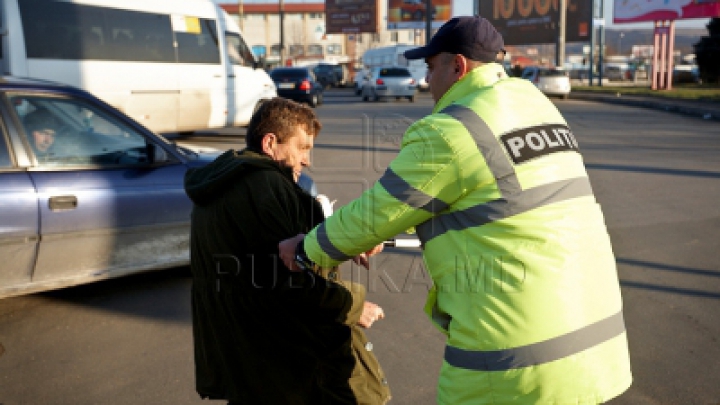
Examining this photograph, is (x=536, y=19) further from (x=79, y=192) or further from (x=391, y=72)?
(x=79, y=192)

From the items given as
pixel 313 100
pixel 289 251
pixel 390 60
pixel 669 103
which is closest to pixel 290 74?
pixel 313 100

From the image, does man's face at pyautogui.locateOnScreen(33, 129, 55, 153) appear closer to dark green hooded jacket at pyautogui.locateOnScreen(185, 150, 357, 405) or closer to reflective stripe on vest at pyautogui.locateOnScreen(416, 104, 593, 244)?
dark green hooded jacket at pyautogui.locateOnScreen(185, 150, 357, 405)

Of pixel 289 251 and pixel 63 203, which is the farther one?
pixel 63 203

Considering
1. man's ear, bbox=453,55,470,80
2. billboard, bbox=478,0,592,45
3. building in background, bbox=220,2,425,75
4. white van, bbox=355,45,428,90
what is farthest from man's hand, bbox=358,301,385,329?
building in background, bbox=220,2,425,75

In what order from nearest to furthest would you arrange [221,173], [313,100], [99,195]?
[221,173]
[99,195]
[313,100]

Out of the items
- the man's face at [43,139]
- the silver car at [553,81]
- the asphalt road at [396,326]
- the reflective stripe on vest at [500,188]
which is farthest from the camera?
the silver car at [553,81]

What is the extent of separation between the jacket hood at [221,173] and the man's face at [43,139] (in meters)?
3.10

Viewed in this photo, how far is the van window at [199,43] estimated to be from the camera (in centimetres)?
1581

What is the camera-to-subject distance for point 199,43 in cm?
1622

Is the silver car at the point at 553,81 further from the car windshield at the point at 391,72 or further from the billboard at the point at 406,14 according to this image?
the billboard at the point at 406,14

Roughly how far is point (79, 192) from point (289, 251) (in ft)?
11.2

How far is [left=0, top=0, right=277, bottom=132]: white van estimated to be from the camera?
524 inches

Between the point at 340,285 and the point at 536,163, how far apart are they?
0.95 meters

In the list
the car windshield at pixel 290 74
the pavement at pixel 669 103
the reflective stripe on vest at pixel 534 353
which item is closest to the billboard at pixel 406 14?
the pavement at pixel 669 103
